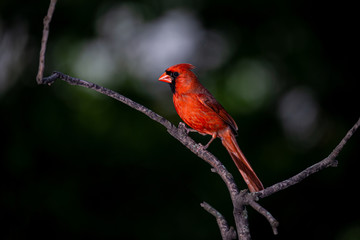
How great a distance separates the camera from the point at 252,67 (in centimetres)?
402

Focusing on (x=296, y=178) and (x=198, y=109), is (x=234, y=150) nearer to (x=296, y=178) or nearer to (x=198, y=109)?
(x=198, y=109)

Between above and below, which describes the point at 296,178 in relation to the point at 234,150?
above

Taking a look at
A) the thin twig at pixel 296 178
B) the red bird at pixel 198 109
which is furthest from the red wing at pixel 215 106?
the thin twig at pixel 296 178

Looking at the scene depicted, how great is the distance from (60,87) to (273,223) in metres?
3.22

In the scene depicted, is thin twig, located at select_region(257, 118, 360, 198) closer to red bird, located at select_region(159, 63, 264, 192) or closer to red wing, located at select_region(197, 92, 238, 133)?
red bird, located at select_region(159, 63, 264, 192)

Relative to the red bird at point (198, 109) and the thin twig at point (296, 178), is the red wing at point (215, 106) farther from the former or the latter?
the thin twig at point (296, 178)

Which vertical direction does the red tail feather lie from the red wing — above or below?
below

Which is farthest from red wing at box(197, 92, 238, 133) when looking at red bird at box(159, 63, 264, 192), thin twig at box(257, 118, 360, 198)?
thin twig at box(257, 118, 360, 198)

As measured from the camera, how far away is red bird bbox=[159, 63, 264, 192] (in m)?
2.34

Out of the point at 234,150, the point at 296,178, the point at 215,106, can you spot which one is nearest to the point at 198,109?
the point at 215,106

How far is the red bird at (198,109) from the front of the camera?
2.34 m

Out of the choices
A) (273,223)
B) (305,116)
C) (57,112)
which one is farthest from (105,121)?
(273,223)

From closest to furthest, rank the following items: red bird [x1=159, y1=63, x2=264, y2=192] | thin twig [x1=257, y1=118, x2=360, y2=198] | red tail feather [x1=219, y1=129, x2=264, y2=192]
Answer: thin twig [x1=257, y1=118, x2=360, y2=198], red tail feather [x1=219, y1=129, x2=264, y2=192], red bird [x1=159, y1=63, x2=264, y2=192]

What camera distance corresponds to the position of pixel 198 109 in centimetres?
233
